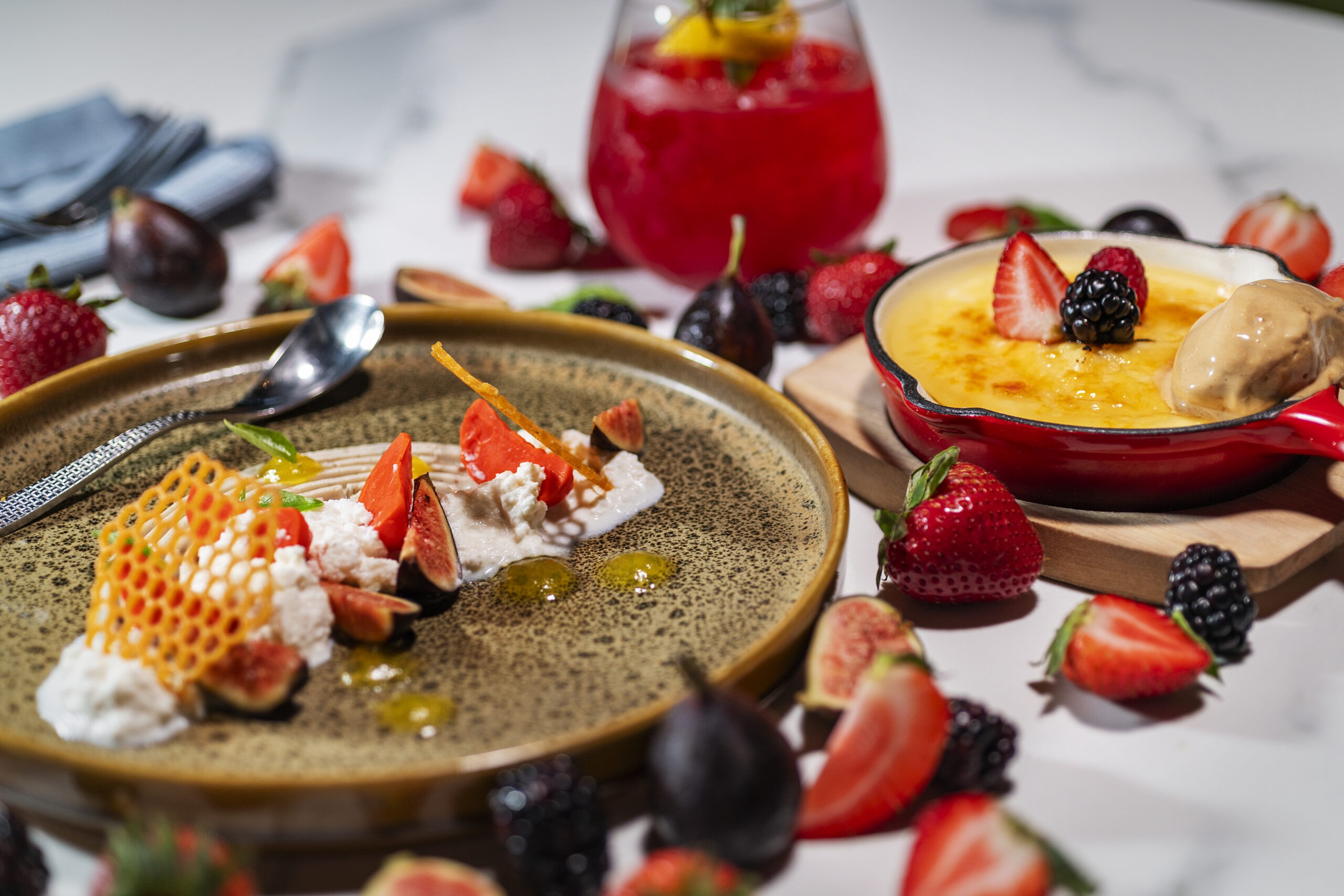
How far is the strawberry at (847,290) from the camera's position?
7.34 feet

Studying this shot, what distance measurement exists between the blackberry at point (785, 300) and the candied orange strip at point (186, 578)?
116cm

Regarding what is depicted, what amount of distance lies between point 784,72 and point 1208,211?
1.16m

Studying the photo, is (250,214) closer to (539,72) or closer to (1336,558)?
(539,72)

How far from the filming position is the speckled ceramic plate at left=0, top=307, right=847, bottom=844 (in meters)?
1.17

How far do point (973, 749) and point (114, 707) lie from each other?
0.91 m

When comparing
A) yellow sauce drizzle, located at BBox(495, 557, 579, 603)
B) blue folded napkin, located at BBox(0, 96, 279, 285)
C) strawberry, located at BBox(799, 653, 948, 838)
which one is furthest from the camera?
blue folded napkin, located at BBox(0, 96, 279, 285)

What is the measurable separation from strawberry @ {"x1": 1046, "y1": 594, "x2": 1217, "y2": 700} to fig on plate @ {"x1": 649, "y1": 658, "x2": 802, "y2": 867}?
45 centimetres

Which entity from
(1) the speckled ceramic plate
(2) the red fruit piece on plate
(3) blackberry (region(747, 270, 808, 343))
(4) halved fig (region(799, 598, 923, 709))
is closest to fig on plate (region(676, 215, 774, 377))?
(1) the speckled ceramic plate

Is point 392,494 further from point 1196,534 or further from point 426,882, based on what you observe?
point 1196,534

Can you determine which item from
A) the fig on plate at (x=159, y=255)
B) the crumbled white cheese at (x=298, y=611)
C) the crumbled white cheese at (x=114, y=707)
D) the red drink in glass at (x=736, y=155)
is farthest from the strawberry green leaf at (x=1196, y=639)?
the fig on plate at (x=159, y=255)

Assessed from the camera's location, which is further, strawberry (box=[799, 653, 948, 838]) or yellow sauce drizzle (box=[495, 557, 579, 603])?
yellow sauce drizzle (box=[495, 557, 579, 603])

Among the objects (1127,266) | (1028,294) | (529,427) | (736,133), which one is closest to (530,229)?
(736,133)

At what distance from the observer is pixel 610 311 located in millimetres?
2270

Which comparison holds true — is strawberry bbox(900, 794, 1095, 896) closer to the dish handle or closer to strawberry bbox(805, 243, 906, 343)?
the dish handle
